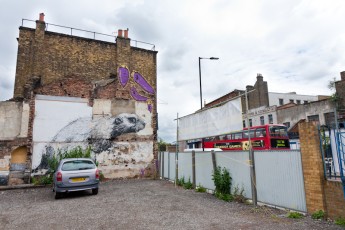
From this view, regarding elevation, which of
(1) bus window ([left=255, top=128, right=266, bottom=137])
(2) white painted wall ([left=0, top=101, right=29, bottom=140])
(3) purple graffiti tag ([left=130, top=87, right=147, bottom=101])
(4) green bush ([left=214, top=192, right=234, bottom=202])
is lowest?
(4) green bush ([left=214, top=192, right=234, bottom=202])

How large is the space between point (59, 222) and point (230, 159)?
6584 millimetres

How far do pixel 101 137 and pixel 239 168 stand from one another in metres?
10.0

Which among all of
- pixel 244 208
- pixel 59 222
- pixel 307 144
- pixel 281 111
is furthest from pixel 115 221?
pixel 281 111

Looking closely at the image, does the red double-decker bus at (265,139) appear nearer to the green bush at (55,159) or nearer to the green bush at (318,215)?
the green bush at (318,215)

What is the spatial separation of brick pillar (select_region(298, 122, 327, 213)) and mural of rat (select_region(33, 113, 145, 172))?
1208cm

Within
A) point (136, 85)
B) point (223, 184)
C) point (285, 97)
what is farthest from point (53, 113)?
point (285, 97)

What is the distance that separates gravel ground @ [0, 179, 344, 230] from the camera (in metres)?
6.11

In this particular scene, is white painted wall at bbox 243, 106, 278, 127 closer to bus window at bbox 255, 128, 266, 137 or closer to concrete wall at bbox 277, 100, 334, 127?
concrete wall at bbox 277, 100, 334, 127

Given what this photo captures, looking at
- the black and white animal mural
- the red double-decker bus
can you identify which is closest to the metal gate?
the red double-decker bus

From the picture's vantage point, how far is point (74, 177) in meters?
9.80

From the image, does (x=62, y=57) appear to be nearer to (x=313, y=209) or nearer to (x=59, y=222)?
(x=59, y=222)

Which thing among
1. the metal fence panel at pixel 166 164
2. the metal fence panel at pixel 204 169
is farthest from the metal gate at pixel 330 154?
the metal fence panel at pixel 166 164

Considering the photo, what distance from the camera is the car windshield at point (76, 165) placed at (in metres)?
10.0

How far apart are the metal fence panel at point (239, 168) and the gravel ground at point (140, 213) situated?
0.77m
